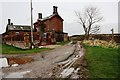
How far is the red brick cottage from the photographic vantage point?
33562mm

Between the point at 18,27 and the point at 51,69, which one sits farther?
the point at 18,27

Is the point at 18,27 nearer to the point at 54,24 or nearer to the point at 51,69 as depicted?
the point at 54,24

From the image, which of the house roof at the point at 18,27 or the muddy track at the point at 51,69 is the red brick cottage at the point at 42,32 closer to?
the house roof at the point at 18,27

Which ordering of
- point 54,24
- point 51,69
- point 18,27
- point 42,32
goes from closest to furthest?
point 51,69, point 42,32, point 54,24, point 18,27

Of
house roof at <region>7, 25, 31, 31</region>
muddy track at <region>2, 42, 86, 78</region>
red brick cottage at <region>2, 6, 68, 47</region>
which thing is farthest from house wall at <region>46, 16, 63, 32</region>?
muddy track at <region>2, 42, 86, 78</region>

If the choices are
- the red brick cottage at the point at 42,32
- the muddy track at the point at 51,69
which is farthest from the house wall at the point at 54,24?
the muddy track at the point at 51,69

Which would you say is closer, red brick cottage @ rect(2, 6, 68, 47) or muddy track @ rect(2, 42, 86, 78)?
muddy track @ rect(2, 42, 86, 78)

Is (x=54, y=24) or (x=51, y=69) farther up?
(x=54, y=24)

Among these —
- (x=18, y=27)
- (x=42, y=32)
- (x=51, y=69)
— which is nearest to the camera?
(x=51, y=69)

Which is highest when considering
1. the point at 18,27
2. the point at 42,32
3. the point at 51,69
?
the point at 18,27

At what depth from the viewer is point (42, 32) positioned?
39188 mm

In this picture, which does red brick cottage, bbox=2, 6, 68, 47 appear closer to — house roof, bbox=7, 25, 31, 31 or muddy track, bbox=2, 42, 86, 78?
house roof, bbox=7, 25, 31, 31

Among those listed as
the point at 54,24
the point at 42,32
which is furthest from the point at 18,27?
the point at 42,32

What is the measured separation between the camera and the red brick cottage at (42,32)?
110 ft
